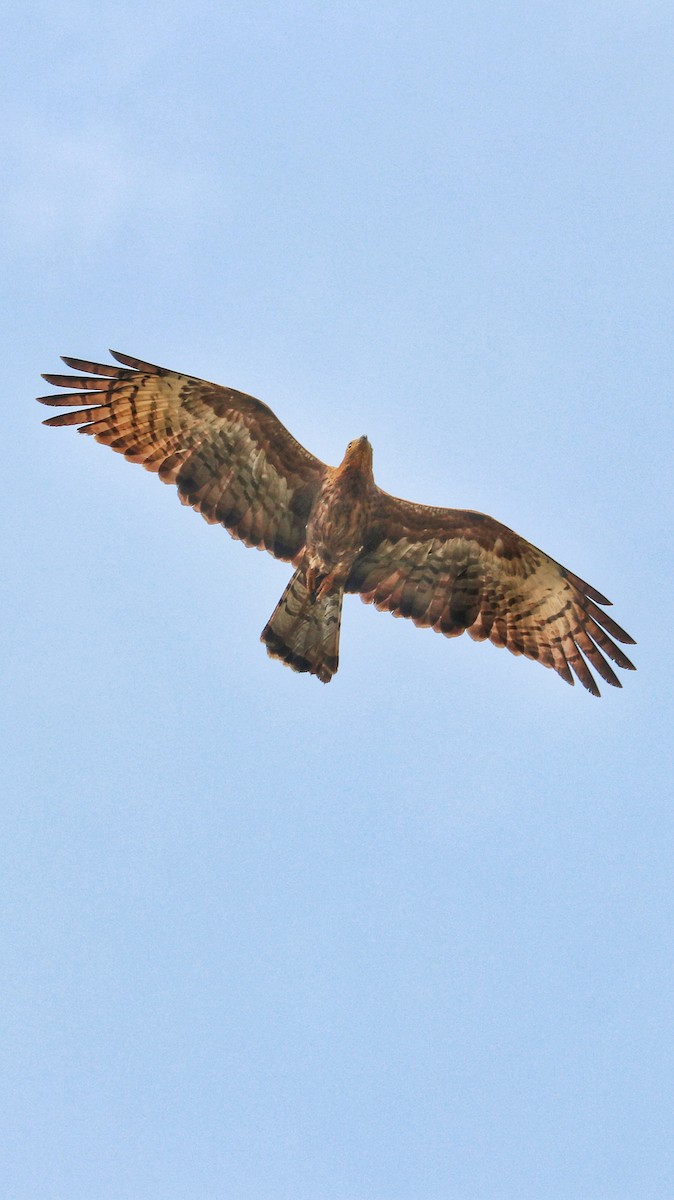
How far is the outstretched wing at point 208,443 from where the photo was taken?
15664 mm

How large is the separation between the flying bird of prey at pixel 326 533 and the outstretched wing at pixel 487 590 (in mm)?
10

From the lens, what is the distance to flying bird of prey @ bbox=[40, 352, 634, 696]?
51.5 feet

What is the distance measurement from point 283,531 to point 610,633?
3.41 metres

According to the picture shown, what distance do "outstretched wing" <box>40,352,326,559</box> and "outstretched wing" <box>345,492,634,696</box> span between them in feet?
2.99

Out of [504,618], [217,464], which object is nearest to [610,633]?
[504,618]

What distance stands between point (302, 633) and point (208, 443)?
205 centimetres

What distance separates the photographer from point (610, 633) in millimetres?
16328

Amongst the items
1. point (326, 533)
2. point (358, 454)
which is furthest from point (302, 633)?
point (358, 454)

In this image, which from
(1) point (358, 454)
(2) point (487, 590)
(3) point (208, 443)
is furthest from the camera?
(2) point (487, 590)

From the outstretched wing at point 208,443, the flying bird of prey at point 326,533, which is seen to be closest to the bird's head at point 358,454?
the flying bird of prey at point 326,533

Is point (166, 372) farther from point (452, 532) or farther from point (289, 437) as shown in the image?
point (452, 532)

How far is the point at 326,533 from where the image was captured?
1570cm

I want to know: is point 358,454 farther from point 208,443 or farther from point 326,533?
point 208,443

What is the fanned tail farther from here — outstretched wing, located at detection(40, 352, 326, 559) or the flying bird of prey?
outstretched wing, located at detection(40, 352, 326, 559)
